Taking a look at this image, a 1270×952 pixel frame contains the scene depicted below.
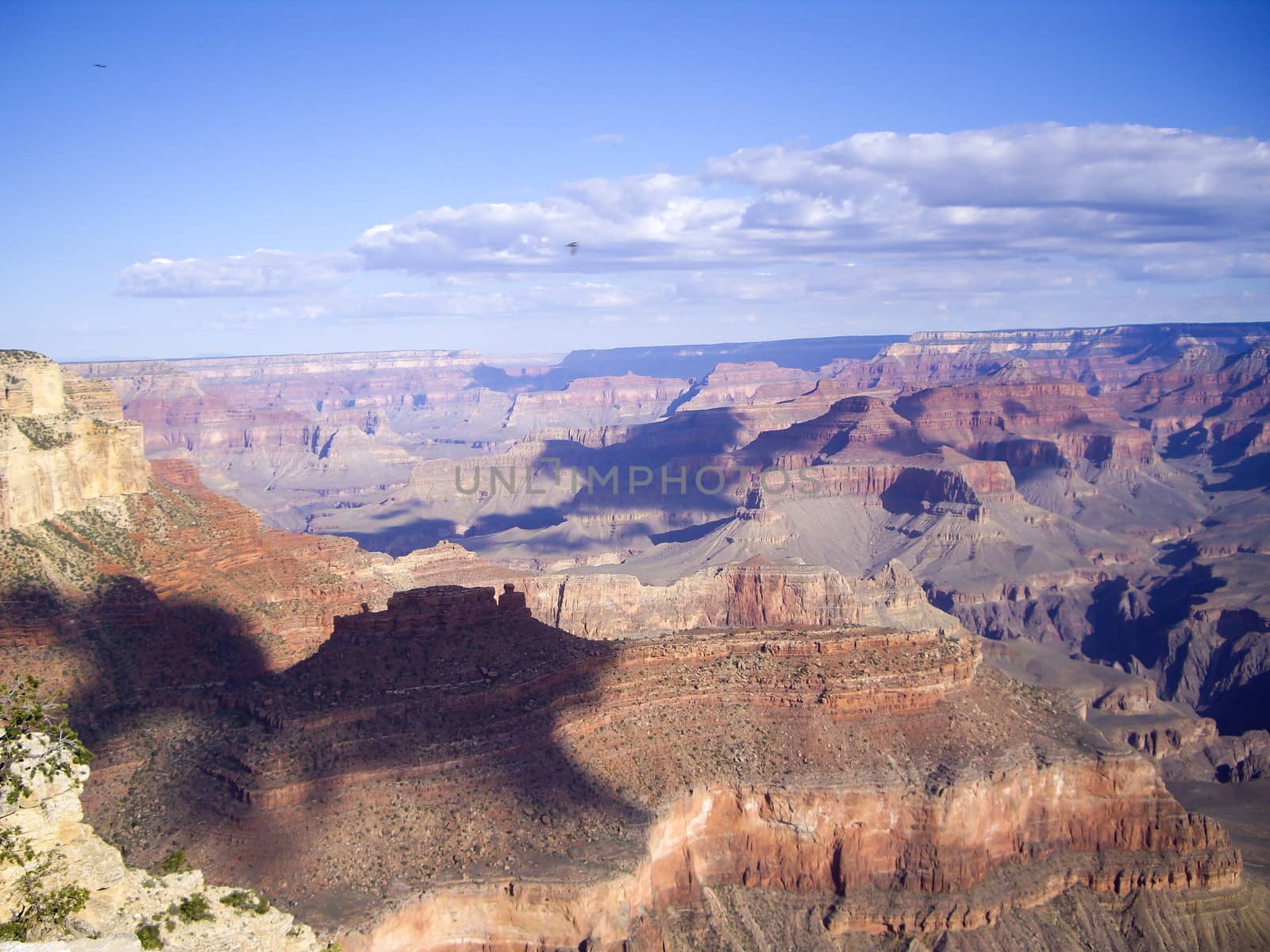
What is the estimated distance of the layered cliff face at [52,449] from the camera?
52125 millimetres

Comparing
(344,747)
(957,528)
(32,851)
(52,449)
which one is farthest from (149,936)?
(957,528)

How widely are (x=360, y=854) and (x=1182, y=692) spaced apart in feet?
314

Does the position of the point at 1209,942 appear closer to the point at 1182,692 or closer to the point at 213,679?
the point at 213,679

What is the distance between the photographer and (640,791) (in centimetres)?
4175

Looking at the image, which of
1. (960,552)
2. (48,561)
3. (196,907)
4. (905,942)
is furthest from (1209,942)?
(960,552)

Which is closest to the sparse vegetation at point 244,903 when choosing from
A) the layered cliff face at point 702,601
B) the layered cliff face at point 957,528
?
the layered cliff face at point 702,601

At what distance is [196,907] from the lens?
21500 mm

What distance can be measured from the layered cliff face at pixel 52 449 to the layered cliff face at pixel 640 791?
16423mm

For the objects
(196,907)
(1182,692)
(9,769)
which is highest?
(9,769)

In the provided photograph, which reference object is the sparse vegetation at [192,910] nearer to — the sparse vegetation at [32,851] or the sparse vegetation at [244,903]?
the sparse vegetation at [244,903]

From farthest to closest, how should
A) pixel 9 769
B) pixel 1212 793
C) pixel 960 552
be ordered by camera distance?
pixel 960 552 → pixel 1212 793 → pixel 9 769

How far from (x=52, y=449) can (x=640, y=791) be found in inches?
1400

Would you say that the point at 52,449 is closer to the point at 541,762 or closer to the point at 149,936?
the point at 541,762

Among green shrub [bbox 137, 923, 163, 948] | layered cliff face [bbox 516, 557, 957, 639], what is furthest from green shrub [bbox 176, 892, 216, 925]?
layered cliff face [bbox 516, 557, 957, 639]
